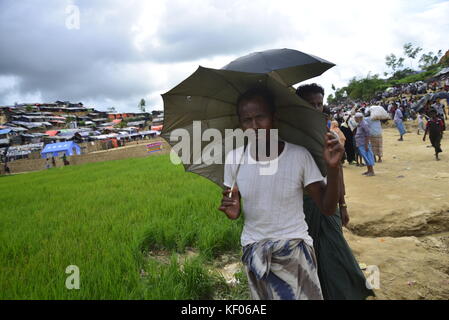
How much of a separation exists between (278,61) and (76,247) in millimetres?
2851

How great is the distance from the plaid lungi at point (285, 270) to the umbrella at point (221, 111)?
38cm

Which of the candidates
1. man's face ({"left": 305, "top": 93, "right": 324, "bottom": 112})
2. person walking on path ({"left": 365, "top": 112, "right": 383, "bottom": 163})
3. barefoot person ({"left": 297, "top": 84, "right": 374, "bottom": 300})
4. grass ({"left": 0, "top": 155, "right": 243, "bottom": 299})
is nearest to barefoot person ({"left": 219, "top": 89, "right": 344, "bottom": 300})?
barefoot person ({"left": 297, "top": 84, "right": 374, "bottom": 300})

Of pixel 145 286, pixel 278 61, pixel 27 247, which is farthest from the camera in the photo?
pixel 27 247

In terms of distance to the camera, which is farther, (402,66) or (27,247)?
(402,66)

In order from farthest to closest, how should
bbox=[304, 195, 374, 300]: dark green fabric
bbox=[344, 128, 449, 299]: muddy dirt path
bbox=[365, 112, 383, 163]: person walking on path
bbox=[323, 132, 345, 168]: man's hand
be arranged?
bbox=[365, 112, 383, 163]: person walking on path < bbox=[344, 128, 449, 299]: muddy dirt path < bbox=[304, 195, 374, 300]: dark green fabric < bbox=[323, 132, 345, 168]: man's hand

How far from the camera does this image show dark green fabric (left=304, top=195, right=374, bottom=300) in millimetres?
1659

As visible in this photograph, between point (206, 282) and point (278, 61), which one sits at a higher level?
point (278, 61)

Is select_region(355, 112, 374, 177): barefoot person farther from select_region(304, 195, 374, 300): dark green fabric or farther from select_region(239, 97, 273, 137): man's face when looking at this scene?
select_region(239, 97, 273, 137): man's face

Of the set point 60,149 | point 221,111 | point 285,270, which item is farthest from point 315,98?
point 60,149

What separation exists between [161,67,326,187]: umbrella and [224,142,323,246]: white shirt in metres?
0.12

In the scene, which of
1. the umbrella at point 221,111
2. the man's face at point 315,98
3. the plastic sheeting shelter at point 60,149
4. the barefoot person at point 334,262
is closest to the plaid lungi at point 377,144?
the man's face at point 315,98

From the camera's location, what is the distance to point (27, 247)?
10.8 ft
